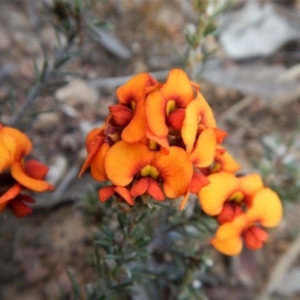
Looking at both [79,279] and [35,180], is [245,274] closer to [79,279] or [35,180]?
[79,279]

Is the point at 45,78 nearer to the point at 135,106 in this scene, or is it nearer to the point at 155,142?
the point at 135,106

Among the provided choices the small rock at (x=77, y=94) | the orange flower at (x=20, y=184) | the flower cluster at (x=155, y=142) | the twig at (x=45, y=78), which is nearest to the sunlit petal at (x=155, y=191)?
the flower cluster at (x=155, y=142)

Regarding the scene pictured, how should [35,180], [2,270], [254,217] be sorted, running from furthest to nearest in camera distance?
1. [2,270]
2. [254,217]
3. [35,180]

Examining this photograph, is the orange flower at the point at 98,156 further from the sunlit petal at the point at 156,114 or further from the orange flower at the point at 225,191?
the orange flower at the point at 225,191

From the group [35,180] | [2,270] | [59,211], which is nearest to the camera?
[35,180]

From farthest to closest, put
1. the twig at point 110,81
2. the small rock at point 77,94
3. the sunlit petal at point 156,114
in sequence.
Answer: the twig at point 110,81 < the small rock at point 77,94 < the sunlit petal at point 156,114

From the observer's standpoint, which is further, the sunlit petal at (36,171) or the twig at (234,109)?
the twig at (234,109)

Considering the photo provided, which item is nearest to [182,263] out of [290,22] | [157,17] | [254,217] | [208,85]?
[254,217]
